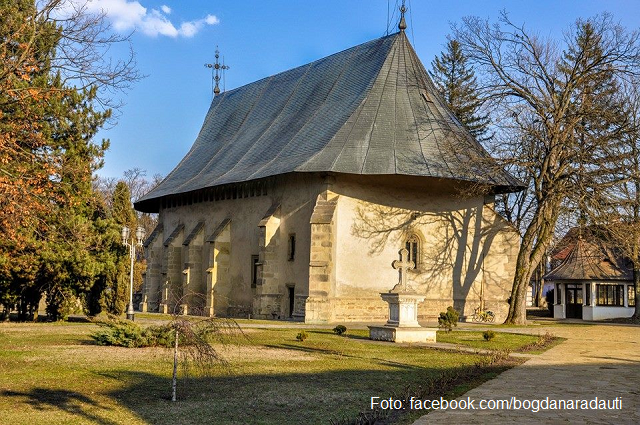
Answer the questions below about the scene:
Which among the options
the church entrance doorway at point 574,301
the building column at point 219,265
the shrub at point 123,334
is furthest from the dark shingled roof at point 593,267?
the shrub at point 123,334

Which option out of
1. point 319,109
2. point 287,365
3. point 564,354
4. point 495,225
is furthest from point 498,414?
point 319,109

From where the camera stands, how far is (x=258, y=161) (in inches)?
1339

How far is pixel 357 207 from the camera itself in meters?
30.2

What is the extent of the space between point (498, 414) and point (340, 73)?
2814cm

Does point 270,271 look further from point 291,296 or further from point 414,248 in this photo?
point 414,248

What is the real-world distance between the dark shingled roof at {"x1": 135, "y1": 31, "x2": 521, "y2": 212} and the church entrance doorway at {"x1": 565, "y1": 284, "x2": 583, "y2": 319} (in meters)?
14.2

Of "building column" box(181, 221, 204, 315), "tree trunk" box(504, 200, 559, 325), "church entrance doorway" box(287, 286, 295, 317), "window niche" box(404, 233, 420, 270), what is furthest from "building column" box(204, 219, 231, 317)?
"tree trunk" box(504, 200, 559, 325)

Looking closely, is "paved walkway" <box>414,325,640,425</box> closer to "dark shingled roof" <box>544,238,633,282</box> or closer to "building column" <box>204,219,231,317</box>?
"building column" <box>204,219,231,317</box>

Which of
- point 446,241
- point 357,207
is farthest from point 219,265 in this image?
point 446,241

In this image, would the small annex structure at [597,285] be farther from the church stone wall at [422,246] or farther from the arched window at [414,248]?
the arched window at [414,248]

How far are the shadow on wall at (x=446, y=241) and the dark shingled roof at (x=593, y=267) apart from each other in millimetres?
11172

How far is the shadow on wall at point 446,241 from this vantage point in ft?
99.9

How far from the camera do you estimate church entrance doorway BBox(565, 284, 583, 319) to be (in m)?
43.1

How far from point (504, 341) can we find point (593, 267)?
956 inches
